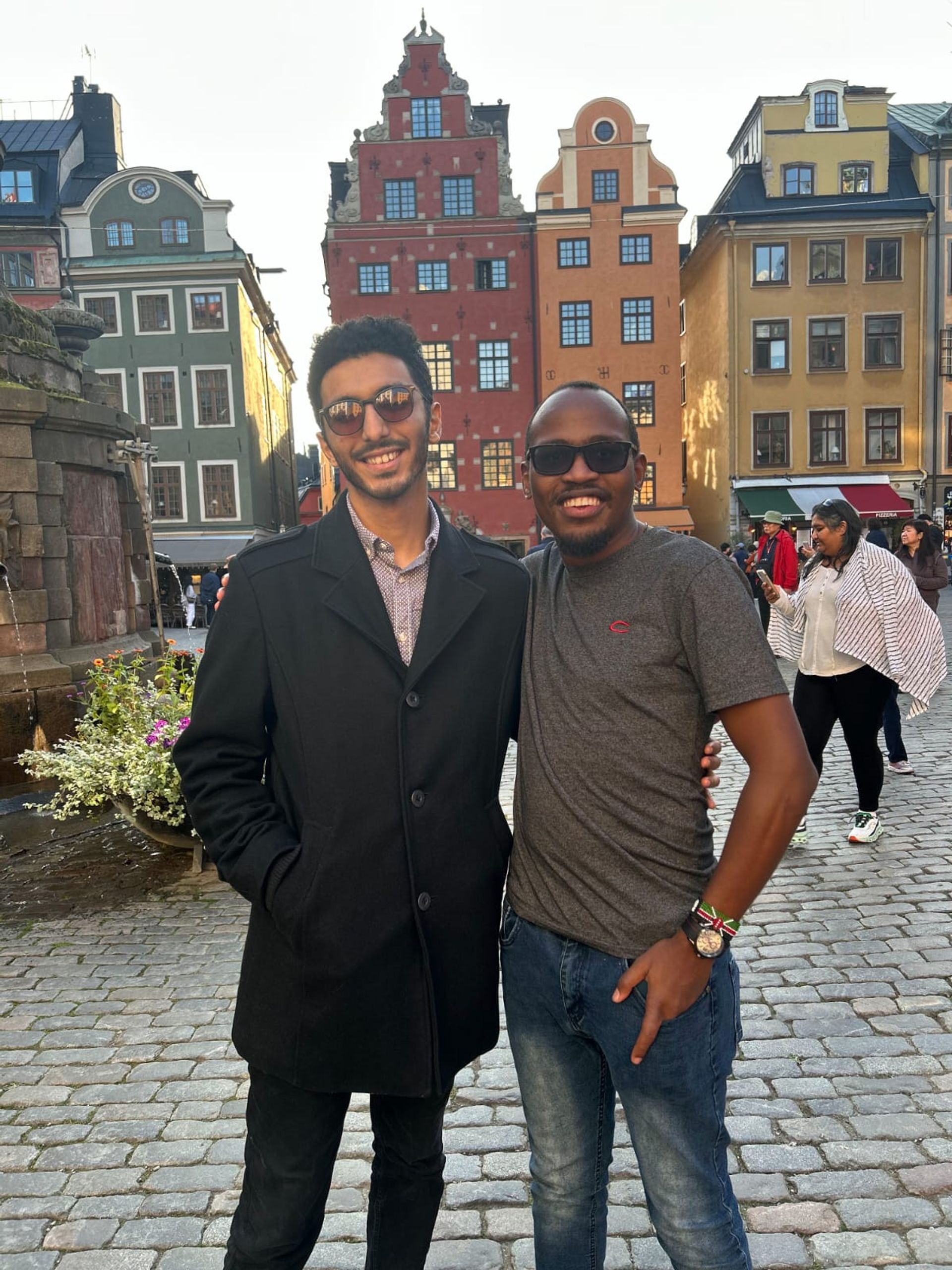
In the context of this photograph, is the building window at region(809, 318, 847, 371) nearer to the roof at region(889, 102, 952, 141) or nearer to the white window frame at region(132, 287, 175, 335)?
the roof at region(889, 102, 952, 141)

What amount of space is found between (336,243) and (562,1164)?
37.2 m

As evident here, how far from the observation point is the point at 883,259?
37250 mm

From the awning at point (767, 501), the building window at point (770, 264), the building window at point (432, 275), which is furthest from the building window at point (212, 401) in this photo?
the building window at point (770, 264)

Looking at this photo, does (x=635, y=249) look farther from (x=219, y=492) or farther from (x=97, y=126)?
(x=97, y=126)

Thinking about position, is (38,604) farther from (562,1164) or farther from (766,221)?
(766,221)

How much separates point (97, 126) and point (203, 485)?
17141 mm

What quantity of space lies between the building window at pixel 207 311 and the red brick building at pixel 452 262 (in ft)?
13.5

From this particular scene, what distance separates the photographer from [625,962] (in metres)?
2.08

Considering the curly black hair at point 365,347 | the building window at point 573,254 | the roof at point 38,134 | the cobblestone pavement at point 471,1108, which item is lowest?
the cobblestone pavement at point 471,1108

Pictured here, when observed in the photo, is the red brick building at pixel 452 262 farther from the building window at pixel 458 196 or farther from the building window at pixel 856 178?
the building window at pixel 856 178

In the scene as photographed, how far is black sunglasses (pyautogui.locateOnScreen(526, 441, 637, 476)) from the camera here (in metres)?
2.22

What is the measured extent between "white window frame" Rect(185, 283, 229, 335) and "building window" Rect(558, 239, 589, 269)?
39.5 ft

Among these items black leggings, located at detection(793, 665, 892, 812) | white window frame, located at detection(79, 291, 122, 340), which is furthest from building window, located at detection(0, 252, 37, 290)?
black leggings, located at detection(793, 665, 892, 812)

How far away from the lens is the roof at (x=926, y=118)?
37.9 metres
